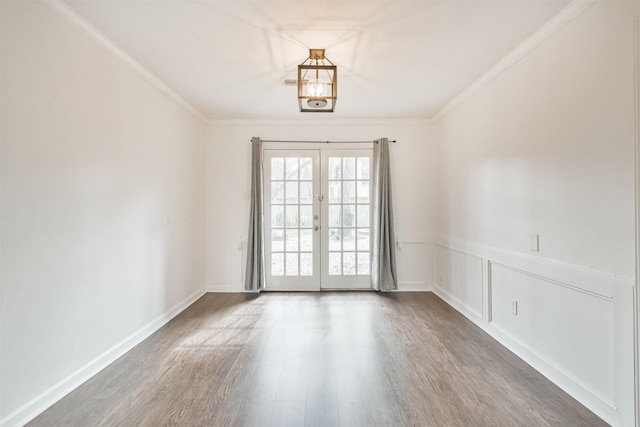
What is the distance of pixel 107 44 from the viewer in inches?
98.3

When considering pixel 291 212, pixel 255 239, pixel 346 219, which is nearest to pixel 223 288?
pixel 255 239

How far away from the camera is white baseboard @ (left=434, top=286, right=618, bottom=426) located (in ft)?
6.14

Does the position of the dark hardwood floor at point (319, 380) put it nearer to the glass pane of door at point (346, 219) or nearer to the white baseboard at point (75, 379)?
A: the white baseboard at point (75, 379)

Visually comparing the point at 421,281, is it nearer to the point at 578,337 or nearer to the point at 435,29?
the point at 578,337

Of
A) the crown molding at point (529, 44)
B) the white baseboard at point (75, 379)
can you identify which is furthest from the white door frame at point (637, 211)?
the white baseboard at point (75, 379)

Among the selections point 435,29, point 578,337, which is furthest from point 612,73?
point 578,337

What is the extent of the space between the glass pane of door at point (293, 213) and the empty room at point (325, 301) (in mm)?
715

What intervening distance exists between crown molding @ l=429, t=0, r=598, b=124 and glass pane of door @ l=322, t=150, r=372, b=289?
165 cm

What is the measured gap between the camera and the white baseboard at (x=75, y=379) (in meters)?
1.80

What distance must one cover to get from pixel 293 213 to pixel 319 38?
2.70m

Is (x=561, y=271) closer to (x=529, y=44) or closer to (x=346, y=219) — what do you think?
(x=529, y=44)

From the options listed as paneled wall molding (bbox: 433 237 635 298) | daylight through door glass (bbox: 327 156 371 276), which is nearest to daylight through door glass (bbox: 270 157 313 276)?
daylight through door glass (bbox: 327 156 371 276)

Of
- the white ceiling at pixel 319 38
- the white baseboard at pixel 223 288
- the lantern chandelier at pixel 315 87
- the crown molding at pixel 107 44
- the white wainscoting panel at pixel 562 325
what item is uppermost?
the white ceiling at pixel 319 38

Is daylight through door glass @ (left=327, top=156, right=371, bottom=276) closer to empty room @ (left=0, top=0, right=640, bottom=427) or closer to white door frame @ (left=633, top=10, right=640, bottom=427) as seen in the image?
empty room @ (left=0, top=0, right=640, bottom=427)
